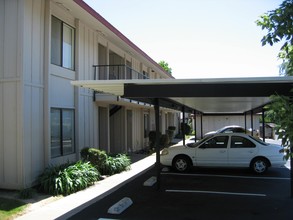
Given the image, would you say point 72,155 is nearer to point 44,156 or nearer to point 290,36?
point 44,156

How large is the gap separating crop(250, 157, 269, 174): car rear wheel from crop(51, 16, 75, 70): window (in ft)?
24.5

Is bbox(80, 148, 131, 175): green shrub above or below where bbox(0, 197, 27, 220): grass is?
above

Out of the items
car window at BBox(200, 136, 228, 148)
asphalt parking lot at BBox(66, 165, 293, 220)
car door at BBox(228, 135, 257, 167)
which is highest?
car window at BBox(200, 136, 228, 148)

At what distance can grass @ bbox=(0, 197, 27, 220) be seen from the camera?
23.5 ft

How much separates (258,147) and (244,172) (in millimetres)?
1232

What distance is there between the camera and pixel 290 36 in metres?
4.00

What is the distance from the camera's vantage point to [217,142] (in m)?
12.5

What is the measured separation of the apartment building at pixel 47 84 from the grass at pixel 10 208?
1.16 meters

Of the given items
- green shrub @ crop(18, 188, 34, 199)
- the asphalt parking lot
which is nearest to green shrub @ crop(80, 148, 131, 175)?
the asphalt parking lot

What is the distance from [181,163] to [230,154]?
5.94 ft

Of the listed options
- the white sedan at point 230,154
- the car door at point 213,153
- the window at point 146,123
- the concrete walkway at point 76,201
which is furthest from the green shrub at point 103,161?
the window at point 146,123

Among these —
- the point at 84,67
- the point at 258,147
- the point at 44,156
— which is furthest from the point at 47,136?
the point at 258,147

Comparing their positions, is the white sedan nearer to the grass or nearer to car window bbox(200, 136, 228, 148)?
car window bbox(200, 136, 228, 148)

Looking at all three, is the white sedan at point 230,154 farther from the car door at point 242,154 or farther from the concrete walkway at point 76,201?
the concrete walkway at point 76,201
